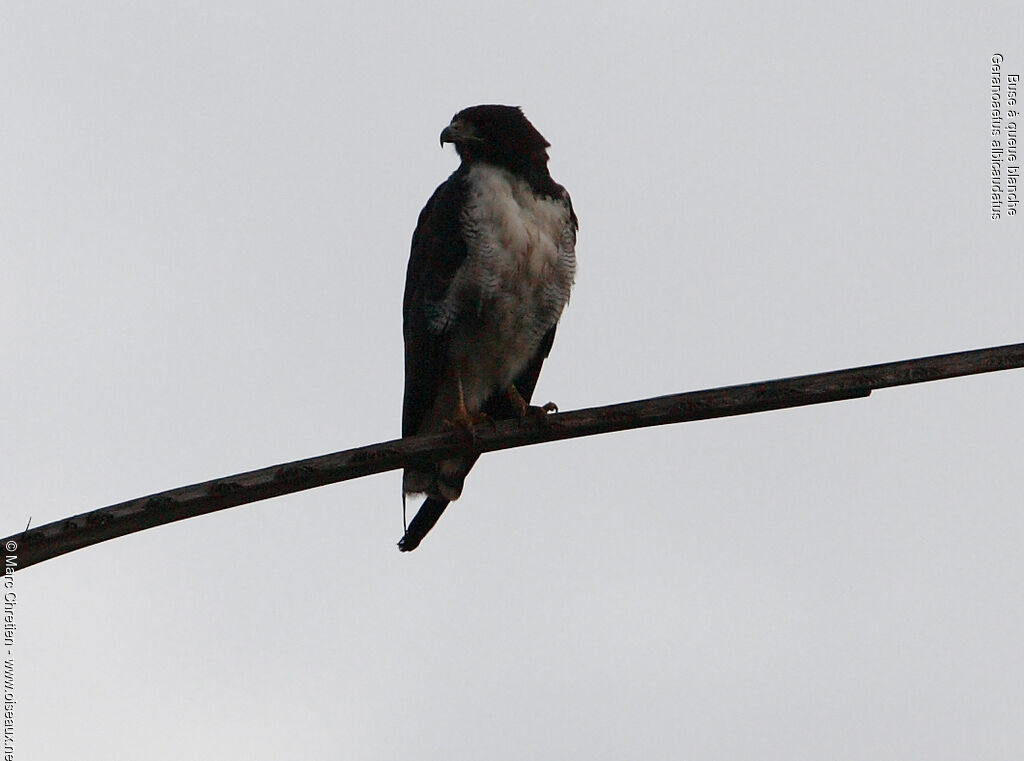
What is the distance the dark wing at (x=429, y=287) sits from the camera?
7.17 metres

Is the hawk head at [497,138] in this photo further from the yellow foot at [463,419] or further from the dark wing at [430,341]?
the yellow foot at [463,419]

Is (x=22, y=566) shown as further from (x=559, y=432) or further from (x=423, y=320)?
(x=423, y=320)

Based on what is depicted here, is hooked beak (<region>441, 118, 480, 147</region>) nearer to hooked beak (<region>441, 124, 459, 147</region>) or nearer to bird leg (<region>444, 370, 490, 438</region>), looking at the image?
hooked beak (<region>441, 124, 459, 147</region>)

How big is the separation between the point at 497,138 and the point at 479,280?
891 mm

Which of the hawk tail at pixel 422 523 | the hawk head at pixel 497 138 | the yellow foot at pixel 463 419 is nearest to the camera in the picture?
the yellow foot at pixel 463 419

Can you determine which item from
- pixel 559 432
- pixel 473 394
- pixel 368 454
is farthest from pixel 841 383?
pixel 473 394

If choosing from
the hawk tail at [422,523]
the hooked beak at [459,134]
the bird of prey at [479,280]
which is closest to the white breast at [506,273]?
the bird of prey at [479,280]

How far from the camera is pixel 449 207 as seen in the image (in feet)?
23.8

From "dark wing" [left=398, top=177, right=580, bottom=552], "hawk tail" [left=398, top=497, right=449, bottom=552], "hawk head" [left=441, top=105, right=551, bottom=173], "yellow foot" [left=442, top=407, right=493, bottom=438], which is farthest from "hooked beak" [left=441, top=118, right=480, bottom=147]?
"hawk tail" [left=398, top=497, right=449, bottom=552]

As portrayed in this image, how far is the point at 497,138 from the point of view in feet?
24.5

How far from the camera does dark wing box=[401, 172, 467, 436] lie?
23.5ft

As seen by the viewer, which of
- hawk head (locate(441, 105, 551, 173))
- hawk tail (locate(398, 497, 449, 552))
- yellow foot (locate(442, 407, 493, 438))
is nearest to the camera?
yellow foot (locate(442, 407, 493, 438))

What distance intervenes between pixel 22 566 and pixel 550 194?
3983 mm

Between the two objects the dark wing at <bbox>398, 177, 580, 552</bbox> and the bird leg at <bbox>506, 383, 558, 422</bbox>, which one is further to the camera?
the bird leg at <bbox>506, 383, 558, 422</bbox>
